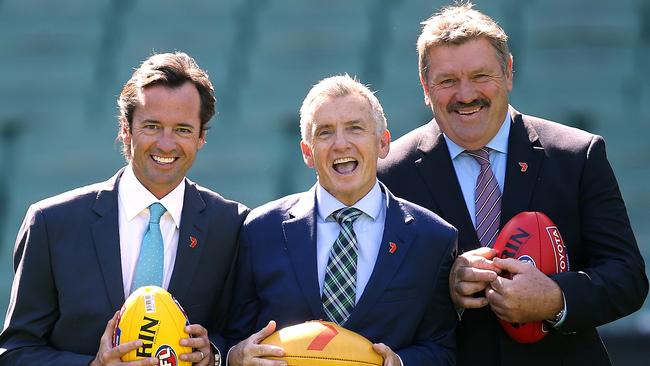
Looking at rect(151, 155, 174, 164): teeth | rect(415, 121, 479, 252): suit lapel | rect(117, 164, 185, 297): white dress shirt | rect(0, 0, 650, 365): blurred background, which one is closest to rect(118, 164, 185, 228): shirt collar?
rect(117, 164, 185, 297): white dress shirt

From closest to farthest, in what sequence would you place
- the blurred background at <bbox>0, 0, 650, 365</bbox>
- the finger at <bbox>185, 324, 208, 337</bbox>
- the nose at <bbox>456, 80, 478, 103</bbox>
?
1. the finger at <bbox>185, 324, 208, 337</bbox>
2. the nose at <bbox>456, 80, 478, 103</bbox>
3. the blurred background at <bbox>0, 0, 650, 365</bbox>

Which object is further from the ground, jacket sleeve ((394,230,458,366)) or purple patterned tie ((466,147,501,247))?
purple patterned tie ((466,147,501,247))

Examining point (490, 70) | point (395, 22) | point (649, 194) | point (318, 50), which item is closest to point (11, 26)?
point (318, 50)

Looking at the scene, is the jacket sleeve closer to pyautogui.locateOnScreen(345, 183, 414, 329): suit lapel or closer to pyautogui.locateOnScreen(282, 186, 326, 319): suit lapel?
pyautogui.locateOnScreen(345, 183, 414, 329): suit lapel

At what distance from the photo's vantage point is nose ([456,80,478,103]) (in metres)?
3.78

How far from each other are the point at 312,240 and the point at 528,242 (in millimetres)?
643

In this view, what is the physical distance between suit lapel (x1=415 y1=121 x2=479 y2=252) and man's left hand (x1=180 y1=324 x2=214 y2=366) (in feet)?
2.87

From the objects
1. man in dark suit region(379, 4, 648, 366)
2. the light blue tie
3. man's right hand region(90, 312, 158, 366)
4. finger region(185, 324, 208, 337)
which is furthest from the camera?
man in dark suit region(379, 4, 648, 366)

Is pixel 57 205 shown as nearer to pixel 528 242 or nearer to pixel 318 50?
pixel 528 242

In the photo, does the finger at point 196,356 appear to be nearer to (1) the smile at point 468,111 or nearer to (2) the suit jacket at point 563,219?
(2) the suit jacket at point 563,219

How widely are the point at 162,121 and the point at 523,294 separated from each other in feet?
3.90

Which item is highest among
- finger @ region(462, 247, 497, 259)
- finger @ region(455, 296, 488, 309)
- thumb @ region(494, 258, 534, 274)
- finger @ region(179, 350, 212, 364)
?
finger @ region(462, 247, 497, 259)

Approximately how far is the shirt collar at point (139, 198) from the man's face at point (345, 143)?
0.46 m

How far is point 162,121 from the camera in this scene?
3.61m
